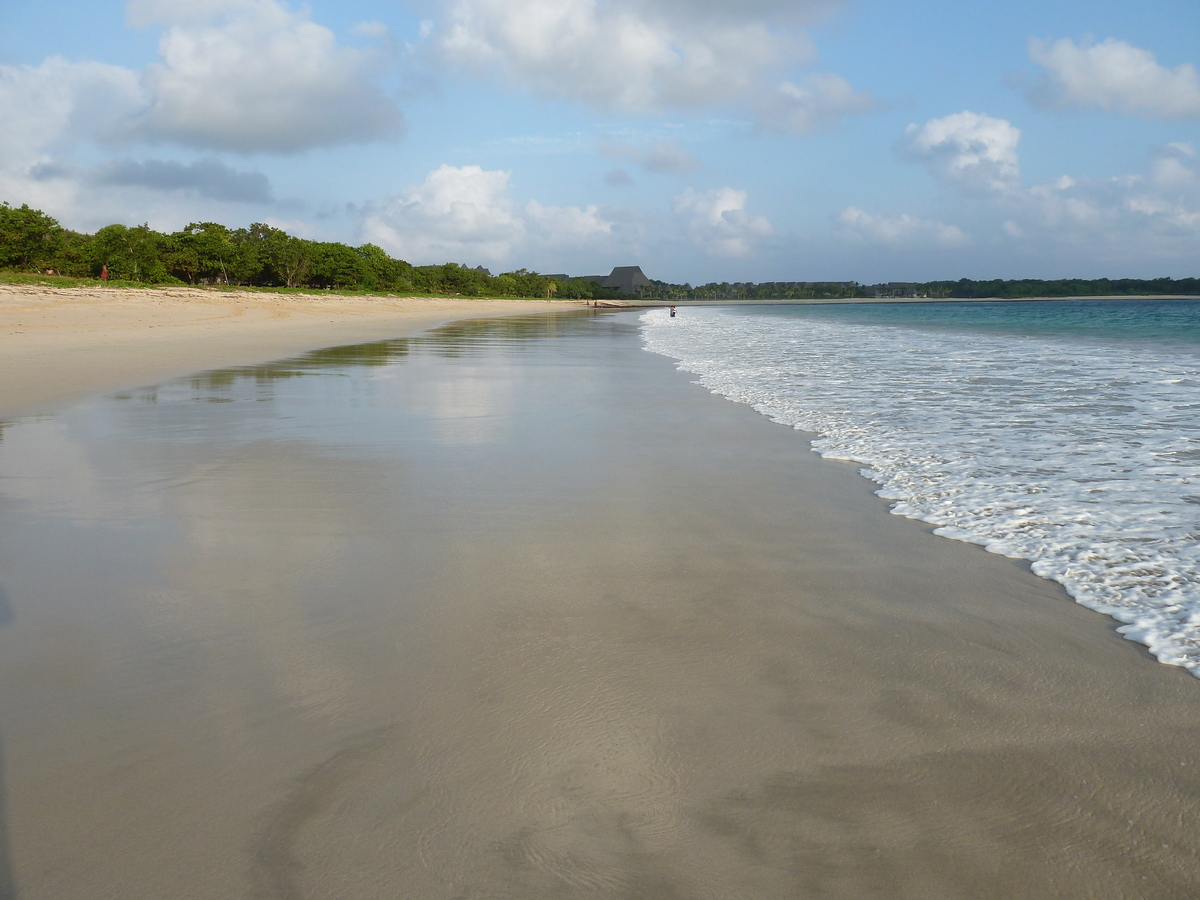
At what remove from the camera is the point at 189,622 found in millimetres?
3025

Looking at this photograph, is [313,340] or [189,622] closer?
[189,622]

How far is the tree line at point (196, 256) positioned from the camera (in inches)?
1843

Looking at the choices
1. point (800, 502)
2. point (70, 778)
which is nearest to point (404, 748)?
point (70, 778)

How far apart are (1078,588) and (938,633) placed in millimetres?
963

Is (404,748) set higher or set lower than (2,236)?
lower

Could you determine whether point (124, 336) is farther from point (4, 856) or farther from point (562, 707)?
point (562, 707)

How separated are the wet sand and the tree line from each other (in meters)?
49.6

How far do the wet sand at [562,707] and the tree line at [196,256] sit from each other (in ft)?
163

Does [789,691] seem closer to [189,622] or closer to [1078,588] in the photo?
[1078,588]

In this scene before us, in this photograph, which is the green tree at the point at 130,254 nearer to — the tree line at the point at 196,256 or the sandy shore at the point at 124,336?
the tree line at the point at 196,256

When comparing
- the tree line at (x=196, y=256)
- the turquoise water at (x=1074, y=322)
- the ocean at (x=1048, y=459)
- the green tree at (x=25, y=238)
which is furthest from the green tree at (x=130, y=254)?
the ocean at (x=1048, y=459)

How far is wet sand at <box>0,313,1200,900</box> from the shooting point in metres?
1.76

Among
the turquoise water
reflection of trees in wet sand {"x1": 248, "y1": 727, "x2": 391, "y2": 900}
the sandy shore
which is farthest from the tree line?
reflection of trees in wet sand {"x1": 248, "y1": 727, "x2": 391, "y2": 900}

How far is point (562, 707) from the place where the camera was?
2.42m
